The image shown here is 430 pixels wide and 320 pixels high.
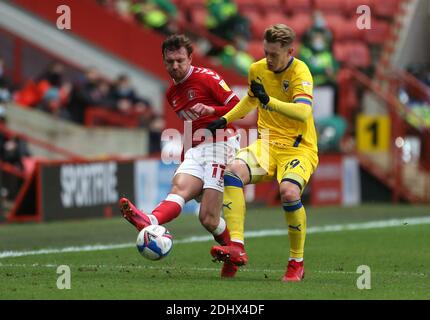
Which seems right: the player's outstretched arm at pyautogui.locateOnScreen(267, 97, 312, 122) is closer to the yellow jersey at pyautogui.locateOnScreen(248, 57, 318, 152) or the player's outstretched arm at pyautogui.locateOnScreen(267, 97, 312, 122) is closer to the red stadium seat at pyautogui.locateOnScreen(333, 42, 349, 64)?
the yellow jersey at pyautogui.locateOnScreen(248, 57, 318, 152)

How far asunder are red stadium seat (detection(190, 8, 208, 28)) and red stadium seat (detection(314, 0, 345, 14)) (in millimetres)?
3114

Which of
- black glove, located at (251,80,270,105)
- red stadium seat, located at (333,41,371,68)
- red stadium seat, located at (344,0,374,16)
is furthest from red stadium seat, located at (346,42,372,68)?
black glove, located at (251,80,270,105)

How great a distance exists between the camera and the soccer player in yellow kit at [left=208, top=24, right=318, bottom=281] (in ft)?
30.0

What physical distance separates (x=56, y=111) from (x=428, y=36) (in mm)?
11732

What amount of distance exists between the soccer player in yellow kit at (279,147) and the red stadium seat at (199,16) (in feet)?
51.6

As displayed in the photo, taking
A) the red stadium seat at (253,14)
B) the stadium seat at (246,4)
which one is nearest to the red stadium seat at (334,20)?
the red stadium seat at (253,14)

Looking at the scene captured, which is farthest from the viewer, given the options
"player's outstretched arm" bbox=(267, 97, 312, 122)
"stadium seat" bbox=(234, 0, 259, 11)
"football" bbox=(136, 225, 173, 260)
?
"stadium seat" bbox=(234, 0, 259, 11)

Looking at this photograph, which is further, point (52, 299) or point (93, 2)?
point (93, 2)

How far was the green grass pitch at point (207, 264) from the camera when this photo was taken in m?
8.26

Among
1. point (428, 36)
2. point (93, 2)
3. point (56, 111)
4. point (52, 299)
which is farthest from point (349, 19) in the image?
point (52, 299)

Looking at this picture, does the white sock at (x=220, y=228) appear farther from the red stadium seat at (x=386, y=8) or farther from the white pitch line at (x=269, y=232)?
the red stadium seat at (x=386, y=8)

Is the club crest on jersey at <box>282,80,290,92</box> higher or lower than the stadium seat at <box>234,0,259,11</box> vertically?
lower

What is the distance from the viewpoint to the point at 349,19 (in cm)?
2745
